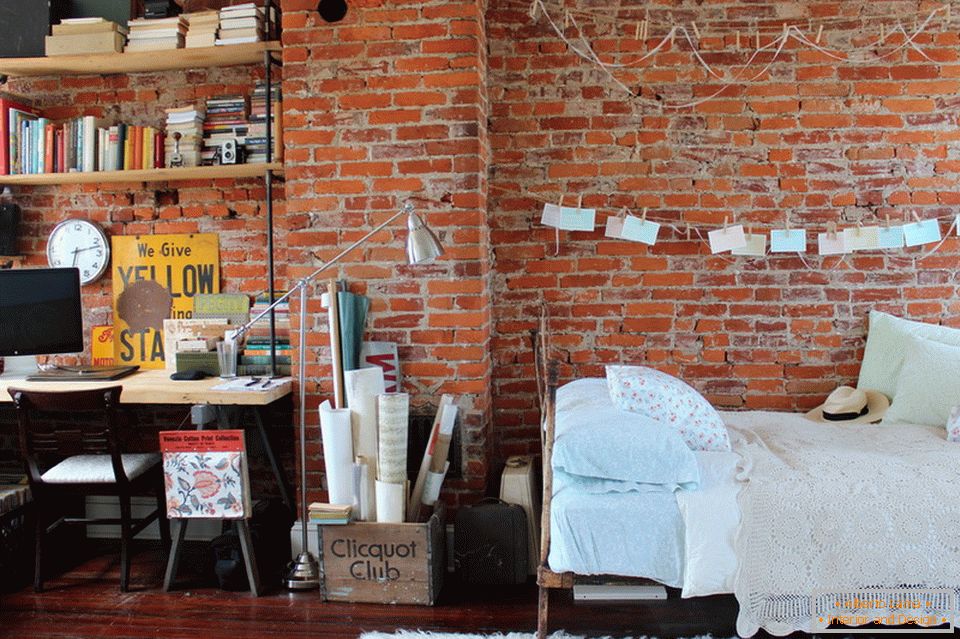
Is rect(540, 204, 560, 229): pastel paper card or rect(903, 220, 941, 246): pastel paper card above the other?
rect(540, 204, 560, 229): pastel paper card

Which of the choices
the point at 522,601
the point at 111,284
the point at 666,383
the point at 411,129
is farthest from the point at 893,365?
the point at 111,284

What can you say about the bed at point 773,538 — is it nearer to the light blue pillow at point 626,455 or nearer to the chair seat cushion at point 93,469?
the light blue pillow at point 626,455

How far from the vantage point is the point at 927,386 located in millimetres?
3328

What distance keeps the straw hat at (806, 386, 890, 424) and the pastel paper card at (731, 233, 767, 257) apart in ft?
2.38

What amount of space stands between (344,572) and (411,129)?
182 cm

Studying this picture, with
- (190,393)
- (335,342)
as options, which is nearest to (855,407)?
(335,342)

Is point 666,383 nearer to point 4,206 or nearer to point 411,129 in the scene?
point 411,129

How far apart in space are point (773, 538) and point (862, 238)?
6.04 feet

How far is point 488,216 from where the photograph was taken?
3781 mm

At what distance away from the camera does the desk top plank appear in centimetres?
319

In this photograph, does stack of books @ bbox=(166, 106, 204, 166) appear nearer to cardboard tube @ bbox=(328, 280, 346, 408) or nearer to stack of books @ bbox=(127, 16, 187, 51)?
stack of books @ bbox=(127, 16, 187, 51)

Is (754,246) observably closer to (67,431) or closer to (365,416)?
(365,416)

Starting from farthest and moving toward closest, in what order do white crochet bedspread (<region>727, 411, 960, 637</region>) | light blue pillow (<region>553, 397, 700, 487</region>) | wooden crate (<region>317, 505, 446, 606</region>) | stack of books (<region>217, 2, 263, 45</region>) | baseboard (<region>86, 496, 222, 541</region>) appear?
baseboard (<region>86, 496, 222, 541</region>)
stack of books (<region>217, 2, 263, 45</region>)
wooden crate (<region>317, 505, 446, 606</region>)
light blue pillow (<region>553, 397, 700, 487</region>)
white crochet bedspread (<region>727, 411, 960, 637</region>)

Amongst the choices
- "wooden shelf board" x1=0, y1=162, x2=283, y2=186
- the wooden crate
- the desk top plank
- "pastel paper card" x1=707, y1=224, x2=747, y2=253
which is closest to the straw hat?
"pastel paper card" x1=707, y1=224, x2=747, y2=253
